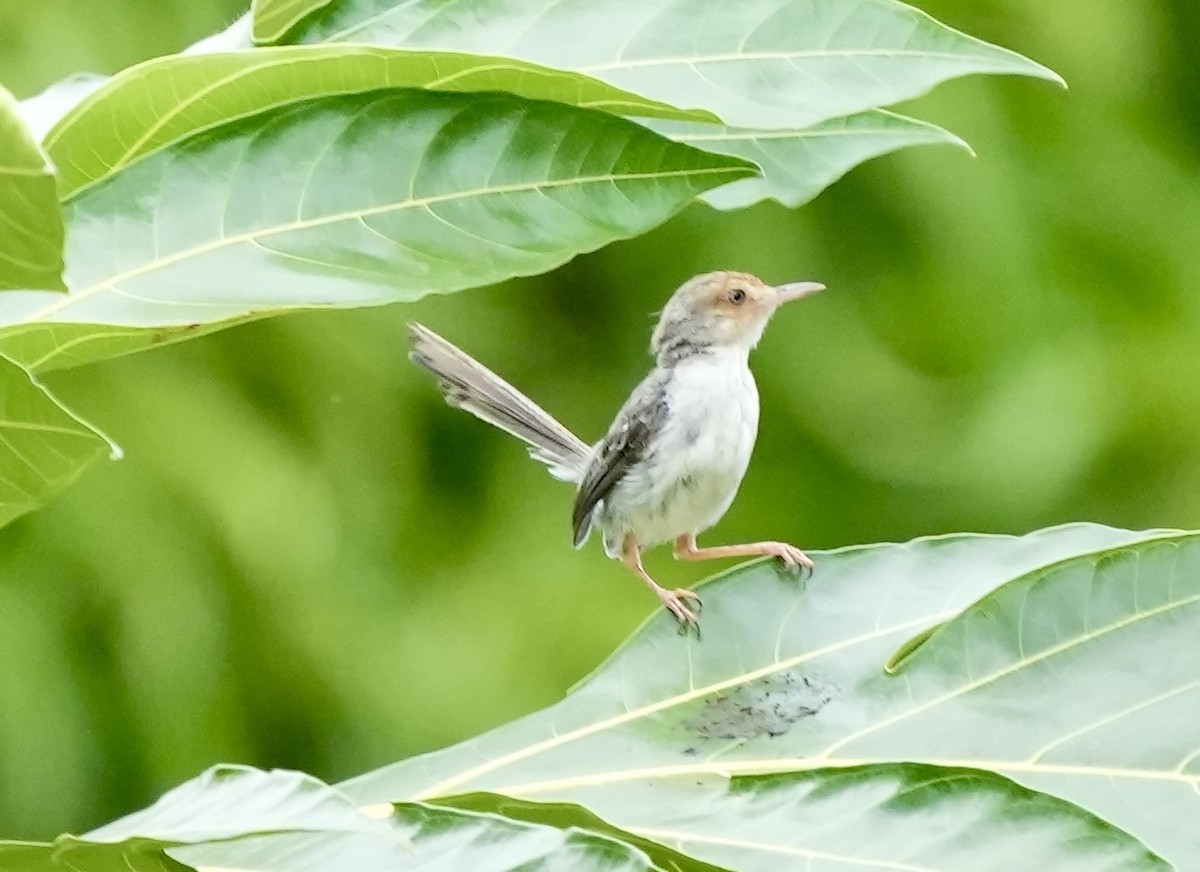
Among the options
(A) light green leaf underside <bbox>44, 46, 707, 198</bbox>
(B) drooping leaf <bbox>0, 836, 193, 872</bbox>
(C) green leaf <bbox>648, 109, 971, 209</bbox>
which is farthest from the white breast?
(B) drooping leaf <bbox>0, 836, 193, 872</bbox>

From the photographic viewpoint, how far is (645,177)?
1.42ft

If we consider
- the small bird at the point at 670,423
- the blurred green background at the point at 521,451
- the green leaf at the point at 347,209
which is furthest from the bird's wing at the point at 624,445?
the green leaf at the point at 347,209

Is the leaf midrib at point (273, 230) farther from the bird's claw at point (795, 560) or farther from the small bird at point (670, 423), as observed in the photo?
the small bird at point (670, 423)

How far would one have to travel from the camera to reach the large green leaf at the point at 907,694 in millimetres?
542

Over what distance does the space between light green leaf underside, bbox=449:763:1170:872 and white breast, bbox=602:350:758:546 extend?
0.42 metres

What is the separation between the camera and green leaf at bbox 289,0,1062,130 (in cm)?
46

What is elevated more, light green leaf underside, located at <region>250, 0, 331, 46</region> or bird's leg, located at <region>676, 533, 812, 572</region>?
light green leaf underside, located at <region>250, 0, 331, 46</region>

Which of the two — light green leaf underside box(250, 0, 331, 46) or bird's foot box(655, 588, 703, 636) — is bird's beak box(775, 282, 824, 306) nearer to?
bird's foot box(655, 588, 703, 636)

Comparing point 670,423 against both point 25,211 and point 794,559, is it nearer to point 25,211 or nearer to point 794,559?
point 794,559

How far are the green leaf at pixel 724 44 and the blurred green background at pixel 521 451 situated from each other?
83 cm

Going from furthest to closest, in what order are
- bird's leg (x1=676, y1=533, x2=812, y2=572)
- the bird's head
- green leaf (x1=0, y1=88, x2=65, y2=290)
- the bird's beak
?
the bird's head → the bird's beak → bird's leg (x1=676, y1=533, x2=812, y2=572) → green leaf (x1=0, y1=88, x2=65, y2=290)

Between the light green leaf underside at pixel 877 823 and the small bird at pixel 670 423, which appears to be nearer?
the light green leaf underside at pixel 877 823

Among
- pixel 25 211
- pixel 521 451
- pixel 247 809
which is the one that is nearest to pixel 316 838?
pixel 247 809

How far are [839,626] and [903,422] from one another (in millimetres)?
939
